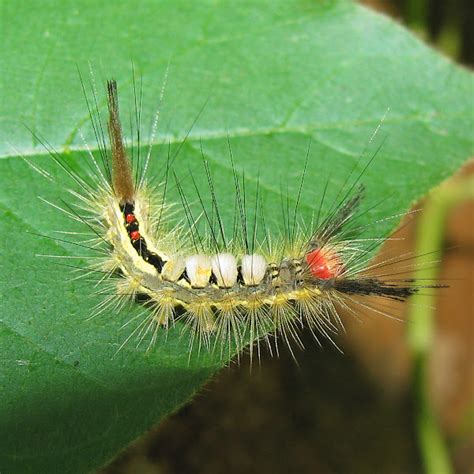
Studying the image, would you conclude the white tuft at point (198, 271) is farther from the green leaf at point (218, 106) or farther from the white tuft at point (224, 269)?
the green leaf at point (218, 106)

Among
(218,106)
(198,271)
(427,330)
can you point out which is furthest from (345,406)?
(218,106)

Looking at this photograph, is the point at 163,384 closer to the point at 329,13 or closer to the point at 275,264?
the point at 275,264

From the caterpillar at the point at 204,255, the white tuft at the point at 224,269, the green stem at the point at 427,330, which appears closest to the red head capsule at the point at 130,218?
the caterpillar at the point at 204,255

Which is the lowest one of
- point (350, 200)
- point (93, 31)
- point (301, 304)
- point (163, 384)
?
point (163, 384)

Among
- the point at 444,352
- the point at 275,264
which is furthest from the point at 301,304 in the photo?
the point at 444,352

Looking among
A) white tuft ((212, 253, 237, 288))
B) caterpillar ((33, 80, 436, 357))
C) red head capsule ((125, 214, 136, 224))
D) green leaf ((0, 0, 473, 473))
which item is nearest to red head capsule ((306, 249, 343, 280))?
caterpillar ((33, 80, 436, 357))
